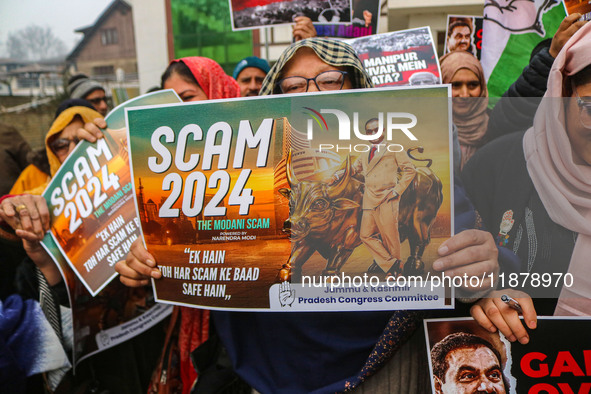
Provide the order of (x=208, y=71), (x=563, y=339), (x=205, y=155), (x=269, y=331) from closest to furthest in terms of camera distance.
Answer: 1. (x=563, y=339)
2. (x=205, y=155)
3. (x=269, y=331)
4. (x=208, y=71)

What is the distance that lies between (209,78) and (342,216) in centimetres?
127

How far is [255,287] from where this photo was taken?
123 cm

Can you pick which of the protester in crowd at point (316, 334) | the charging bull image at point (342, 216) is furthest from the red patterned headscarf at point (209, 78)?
the charging bull image at point (342, 216)

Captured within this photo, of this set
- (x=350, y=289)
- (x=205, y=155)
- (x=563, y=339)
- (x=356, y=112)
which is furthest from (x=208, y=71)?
(x=563, y=339)

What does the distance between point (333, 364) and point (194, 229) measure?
560 mm

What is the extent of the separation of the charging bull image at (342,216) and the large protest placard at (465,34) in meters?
1.93

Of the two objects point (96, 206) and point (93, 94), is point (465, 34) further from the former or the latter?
point (93, 94)

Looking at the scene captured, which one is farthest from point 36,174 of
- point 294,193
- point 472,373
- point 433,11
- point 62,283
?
point 433,11

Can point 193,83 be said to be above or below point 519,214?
above

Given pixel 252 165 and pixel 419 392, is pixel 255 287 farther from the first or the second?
pixel 419 392

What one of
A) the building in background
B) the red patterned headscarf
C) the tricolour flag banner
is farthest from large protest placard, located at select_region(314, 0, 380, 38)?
the building in background

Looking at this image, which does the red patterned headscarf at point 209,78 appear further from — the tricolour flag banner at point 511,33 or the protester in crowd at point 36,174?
the tricolour flag banner at point 511,33

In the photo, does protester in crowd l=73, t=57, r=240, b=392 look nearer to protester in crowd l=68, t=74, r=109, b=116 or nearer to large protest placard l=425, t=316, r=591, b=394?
large protest placard l=425, t=316, r=591, b=394

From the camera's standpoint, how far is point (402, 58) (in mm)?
2750
